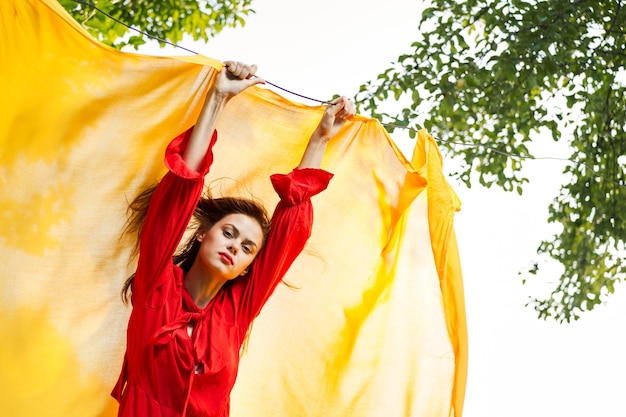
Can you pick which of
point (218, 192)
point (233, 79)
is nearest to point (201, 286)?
point (218, 192)

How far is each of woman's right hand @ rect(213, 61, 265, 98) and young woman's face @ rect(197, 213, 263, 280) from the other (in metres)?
0.34

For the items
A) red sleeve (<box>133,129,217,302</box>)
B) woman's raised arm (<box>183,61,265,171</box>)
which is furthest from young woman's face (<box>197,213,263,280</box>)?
woman's raised arm (<box>183,61,265,171</box>)

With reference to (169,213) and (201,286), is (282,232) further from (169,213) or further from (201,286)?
(169,213)

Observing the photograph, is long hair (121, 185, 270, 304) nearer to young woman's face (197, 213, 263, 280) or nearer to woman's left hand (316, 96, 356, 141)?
young woman's face (197, 213, 263, 280)

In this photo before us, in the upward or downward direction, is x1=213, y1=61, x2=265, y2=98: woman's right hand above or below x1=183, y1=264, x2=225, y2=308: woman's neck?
above

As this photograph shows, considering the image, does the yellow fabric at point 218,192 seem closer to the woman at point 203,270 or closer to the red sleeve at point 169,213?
the woman at point 203,270

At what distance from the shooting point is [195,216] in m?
2.28

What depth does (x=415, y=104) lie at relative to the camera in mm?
4312

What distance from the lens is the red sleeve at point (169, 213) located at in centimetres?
186

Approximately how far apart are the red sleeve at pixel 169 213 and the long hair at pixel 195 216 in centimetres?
22

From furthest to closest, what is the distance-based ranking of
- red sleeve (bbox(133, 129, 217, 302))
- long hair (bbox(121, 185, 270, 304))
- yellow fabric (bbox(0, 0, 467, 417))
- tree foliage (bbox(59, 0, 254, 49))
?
tree foliage (bbox(59, 0, 254, 49))
long hair (bbox(121, 185, 270, 304))
yellow fabric (bbox(0, 0, 467, 417))
red sleeve (bbox(133, 129, 217, 302))

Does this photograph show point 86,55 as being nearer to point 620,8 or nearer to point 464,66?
point 464,66

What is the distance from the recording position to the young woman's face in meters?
2.07

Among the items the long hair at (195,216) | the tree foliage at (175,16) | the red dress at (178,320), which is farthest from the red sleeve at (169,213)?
the tree foliage at (175,16)
